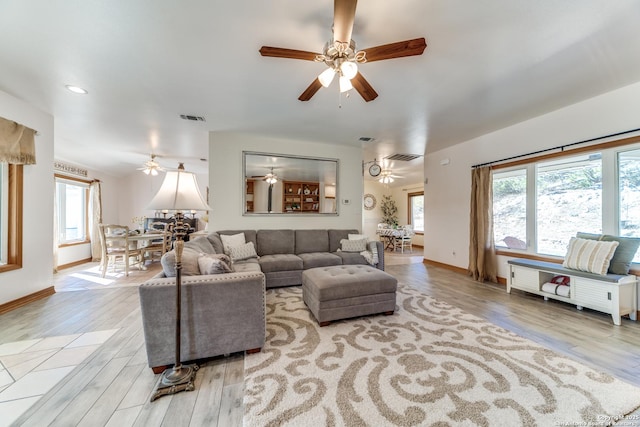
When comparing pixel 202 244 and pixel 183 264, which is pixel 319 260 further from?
pixel 183 264

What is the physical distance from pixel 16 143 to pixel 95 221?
12.2 feet

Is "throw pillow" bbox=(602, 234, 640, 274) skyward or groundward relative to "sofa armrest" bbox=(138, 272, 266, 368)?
skyward

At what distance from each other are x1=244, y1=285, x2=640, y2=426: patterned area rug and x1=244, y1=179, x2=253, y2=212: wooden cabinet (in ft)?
8.70

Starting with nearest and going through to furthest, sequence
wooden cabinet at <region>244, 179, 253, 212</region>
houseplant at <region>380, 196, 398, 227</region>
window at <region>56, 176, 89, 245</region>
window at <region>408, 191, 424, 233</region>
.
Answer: wooden cabinet at <region>244, 179, 253, 212</region> < window at <region>56, 176, 89, 245</region> < window at <region>408, 191, 424, 233</region> < houseplant at <region>380, 196, 398, 227</region>

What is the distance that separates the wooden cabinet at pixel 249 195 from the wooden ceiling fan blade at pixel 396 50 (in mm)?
3335

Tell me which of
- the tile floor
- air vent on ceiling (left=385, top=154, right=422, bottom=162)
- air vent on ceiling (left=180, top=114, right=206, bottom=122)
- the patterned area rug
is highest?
air vent on ceiling (left=180, top=114, right=206, bottom=122)

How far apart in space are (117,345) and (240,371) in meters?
1.27

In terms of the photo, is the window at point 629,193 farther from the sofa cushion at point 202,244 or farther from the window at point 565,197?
the sofa cushion at point 202,244

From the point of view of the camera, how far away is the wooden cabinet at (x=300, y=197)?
4809 mm

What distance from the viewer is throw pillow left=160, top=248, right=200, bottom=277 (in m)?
1.88

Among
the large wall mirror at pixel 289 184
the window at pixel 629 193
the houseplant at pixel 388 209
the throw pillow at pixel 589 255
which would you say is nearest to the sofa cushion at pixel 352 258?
the large wall mirror at pixel 289 184

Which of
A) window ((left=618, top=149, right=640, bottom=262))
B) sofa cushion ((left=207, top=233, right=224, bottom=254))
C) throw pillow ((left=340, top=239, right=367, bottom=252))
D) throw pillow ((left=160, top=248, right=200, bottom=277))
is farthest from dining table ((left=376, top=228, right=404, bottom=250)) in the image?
throw pillow ((left=160, top=248, right=200, bottom=277))

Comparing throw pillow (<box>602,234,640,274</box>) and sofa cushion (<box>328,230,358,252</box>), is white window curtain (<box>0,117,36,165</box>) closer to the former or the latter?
sofa cushion (<box>328,230,358,252</box>)

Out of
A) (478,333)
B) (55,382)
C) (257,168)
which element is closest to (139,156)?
(257,168)
